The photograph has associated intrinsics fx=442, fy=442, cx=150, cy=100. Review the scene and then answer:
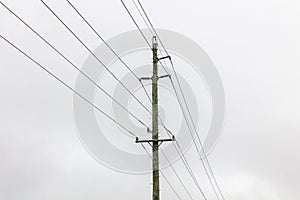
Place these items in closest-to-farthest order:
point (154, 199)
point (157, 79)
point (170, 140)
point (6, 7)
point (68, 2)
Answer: point (6, 7) → point (68, 2) → point (154, 199) → point (170, 140) → point (157, 79)

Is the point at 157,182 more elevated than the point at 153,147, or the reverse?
the point at 153,147

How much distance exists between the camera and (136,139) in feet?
61.8

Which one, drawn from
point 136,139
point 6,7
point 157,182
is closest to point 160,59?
point 136,139

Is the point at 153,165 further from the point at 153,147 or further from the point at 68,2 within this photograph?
the point at 68,2

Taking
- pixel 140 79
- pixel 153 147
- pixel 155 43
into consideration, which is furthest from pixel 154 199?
pixel 155 43

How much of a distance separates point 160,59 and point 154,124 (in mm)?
3418

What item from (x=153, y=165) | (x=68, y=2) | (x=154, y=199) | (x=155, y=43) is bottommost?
(x=154, y=199)

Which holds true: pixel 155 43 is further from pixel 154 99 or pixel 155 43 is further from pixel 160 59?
pixel 154 99

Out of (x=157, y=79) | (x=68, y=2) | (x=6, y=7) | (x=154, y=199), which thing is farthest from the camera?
(x=157, y=79)

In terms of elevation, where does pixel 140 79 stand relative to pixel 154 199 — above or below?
above

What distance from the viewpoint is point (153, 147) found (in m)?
18.4

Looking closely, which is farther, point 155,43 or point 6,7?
point 155,43

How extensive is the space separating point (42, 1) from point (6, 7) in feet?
3.12

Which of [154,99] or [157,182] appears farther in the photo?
[154,99]
